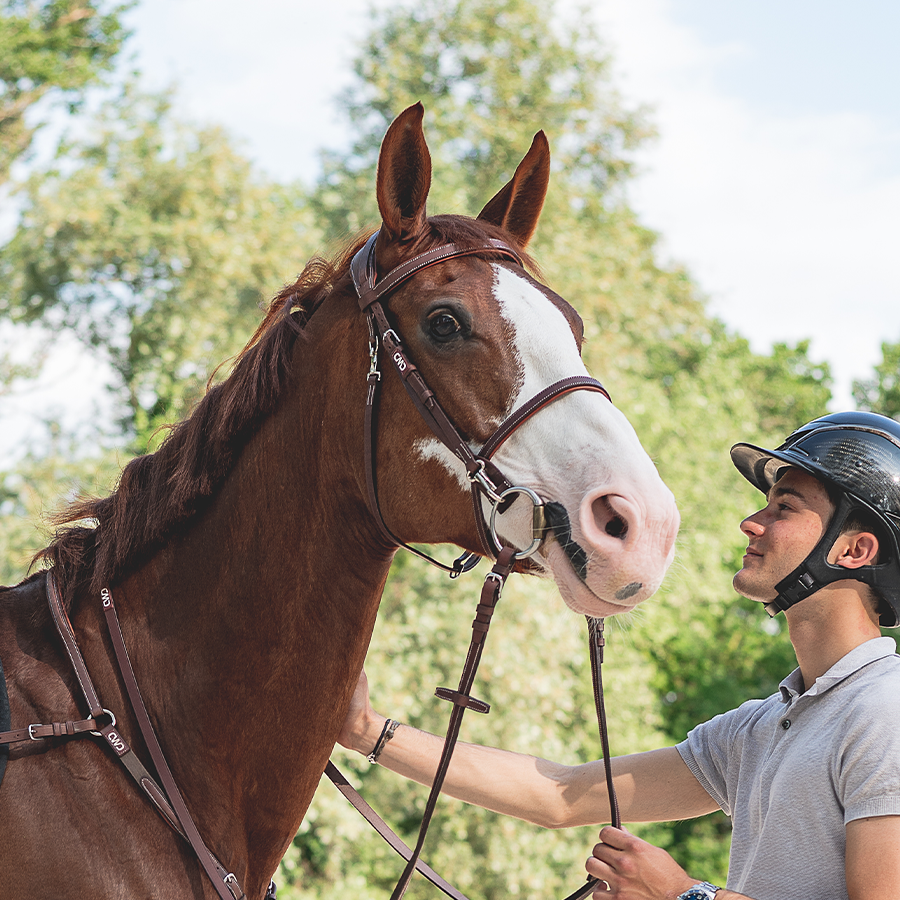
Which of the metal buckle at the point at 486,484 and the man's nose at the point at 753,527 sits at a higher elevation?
the man's nose at the point at 753,527

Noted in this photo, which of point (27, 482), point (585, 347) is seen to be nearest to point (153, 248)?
point (27, 482)

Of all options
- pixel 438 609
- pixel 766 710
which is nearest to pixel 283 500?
pixel 766 710

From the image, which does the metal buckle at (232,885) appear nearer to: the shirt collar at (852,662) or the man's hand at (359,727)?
the man's hand at (359,727)

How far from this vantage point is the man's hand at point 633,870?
2010 mm

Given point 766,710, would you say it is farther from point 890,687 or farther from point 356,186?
point 356,186

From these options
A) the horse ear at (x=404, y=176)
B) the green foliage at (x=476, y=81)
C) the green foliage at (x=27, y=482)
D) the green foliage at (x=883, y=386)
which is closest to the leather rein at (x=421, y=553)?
the horse ear at (x=404, y=176)

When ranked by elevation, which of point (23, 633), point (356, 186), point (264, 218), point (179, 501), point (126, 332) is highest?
point (356, 186)

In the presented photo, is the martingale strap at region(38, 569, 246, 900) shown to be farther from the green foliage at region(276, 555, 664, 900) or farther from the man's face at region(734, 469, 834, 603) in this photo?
the green foliage at region(276, 555, 664, 900)

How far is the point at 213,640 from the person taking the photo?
2123 mm

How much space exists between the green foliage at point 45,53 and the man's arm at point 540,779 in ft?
41.4

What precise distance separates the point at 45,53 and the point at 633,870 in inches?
551

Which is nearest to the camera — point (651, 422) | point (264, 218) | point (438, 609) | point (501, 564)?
point (501, 564)

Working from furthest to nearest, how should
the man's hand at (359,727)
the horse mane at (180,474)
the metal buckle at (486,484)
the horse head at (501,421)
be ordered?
1. the man's hand at (359,727)
2. the horse mane at (180,474)
3. the metal buckle at (486,484)
4. the horse head at (501,421)

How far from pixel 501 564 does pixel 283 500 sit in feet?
1.90
